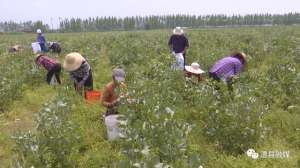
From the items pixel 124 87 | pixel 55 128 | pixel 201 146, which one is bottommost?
pixel 201 146

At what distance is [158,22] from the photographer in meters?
106

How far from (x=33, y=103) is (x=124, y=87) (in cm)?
390

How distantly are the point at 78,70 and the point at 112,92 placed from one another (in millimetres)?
2334

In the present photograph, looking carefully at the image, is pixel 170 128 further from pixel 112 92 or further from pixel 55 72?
pixel 55 72

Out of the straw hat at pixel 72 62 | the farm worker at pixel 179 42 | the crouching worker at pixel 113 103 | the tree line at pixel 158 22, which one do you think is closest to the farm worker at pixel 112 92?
the crouching worker at pixel 113 103

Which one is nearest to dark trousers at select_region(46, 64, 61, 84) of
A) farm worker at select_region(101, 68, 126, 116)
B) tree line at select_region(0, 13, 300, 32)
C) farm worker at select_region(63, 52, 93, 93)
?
farm worker at select_region(63, 52, 93, 93)

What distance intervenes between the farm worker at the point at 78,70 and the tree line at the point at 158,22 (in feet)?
292

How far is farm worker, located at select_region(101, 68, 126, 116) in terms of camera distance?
21.1 feet

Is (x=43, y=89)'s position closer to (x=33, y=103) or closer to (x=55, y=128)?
(x=33, y=103)

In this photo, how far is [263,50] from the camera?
50.4 feet

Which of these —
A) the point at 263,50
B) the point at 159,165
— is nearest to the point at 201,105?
the point at 159,165

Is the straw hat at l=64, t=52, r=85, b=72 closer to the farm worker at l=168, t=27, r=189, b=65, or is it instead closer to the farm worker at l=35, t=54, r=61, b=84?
the farm worker at l=35, t=54, r=61, b=84

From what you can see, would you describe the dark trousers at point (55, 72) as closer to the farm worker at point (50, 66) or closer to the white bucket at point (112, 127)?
the farm worker at point (50, 66)

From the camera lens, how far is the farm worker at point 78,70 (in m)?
8.66
